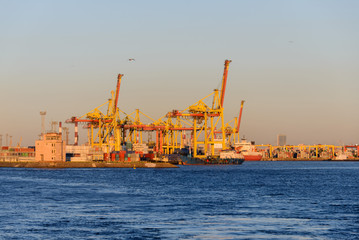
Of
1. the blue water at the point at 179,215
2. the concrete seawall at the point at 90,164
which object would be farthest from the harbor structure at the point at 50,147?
the blue water at the point at 179,215

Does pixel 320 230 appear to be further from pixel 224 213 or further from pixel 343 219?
pixel 224 213

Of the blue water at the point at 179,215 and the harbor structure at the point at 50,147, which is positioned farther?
the harbor structure at the point at 50,147

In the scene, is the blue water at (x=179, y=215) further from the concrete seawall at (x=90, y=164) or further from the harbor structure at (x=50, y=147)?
the concrete seawall at (x=90, y=164)

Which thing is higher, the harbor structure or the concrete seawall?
the harbor structure

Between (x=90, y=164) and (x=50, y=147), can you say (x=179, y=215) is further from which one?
(x=90, y=164)

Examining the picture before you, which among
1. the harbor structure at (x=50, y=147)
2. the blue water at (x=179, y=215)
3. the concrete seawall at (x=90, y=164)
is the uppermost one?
the harbor structure at (x=50, y=147)

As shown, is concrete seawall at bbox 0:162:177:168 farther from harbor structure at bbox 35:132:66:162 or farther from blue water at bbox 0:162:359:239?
blue water at bbox 0:162:359:239

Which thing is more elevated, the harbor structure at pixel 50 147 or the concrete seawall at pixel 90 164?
the harbor structure at pixel 50 147

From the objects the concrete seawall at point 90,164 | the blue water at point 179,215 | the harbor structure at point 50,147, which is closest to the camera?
the blue water at point 179,215

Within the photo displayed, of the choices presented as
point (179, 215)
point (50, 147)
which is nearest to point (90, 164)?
point (50, 147)

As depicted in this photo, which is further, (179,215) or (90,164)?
(90,164)

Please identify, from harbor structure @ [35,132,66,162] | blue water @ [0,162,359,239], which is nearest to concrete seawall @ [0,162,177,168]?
harbor structure @ [35,132,66,162]

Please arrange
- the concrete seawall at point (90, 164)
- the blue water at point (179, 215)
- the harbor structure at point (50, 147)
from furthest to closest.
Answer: the concrete seawall at point (90, 164)
the harbor structure at point (50, 147)
the blue water at point (179, 215)

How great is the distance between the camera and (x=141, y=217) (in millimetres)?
45438
